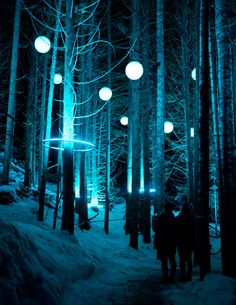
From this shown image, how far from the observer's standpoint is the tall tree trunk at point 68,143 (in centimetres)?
878

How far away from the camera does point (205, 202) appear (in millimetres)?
6387

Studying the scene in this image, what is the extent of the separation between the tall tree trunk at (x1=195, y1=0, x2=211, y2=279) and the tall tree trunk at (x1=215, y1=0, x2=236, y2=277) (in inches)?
15.8

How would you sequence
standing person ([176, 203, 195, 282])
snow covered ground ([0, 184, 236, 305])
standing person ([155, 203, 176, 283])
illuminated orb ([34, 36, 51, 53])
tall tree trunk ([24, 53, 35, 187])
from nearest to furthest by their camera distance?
snow covered ground ([0, 184, 236, 305]) < standing person ([155, 203, 176, 283]) < standing person ([176, 203, 195, 282]) < illuminated orb ([34, 36, 51, 53]) < tall tree trunk ([24, 53, 35, 187])

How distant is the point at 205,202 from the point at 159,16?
25.5 feet

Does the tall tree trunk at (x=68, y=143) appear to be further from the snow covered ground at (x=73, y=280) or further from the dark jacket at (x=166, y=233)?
the dark jacket at (x=166, y=233)

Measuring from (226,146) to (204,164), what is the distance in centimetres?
68

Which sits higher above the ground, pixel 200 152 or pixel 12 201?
pixel 200 152

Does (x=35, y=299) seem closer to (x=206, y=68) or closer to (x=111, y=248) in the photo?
(x=206, y=68)

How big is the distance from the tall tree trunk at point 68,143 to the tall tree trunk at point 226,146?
14.0 feet

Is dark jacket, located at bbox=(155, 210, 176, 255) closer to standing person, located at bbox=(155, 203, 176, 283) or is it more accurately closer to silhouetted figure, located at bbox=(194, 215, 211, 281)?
standing person, located at bbox=(155, 203, 176, 283)

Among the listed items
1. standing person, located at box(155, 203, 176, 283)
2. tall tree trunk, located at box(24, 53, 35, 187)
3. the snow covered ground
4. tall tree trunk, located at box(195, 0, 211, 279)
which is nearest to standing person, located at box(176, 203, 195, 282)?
standing person, located at box(155, 203, 176, 283)

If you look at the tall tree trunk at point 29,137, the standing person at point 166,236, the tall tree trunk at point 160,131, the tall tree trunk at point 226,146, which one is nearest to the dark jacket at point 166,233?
the standing person at point 166,236

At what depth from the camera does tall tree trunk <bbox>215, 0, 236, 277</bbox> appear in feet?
20.7

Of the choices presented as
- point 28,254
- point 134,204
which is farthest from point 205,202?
point 134,204
